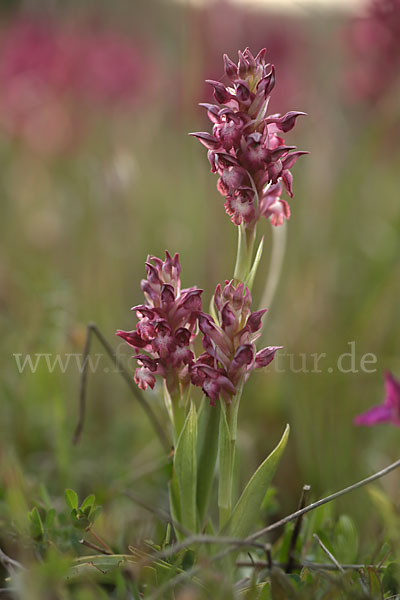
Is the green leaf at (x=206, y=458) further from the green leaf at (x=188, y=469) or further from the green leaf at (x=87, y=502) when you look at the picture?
the green leaf at (x=87, y=502)

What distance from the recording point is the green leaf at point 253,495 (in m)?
0.67

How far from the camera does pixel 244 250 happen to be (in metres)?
0.70

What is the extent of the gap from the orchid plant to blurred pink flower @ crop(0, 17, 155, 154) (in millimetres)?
2406

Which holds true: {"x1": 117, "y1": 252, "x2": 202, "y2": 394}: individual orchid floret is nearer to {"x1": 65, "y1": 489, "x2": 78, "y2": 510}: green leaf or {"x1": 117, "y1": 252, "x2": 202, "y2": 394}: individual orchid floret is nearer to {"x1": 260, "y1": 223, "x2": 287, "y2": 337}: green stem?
{"x1": 65, "y1": 489, "x2": 78, "y2": 510}: green leaf

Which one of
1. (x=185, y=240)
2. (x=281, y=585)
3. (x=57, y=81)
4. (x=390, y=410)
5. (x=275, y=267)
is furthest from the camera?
(x=57, y=81)

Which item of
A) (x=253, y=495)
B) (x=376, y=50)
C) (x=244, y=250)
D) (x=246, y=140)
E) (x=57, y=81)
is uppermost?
(x=57, y=81)

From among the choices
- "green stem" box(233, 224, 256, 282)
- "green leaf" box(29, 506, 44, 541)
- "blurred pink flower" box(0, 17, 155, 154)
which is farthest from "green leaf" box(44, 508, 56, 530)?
"blurred pink flower" box(0, 17, 155, 154)

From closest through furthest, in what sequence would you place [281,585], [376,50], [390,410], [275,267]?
[281,585] → [390,410] → [275,267] → [376,50]

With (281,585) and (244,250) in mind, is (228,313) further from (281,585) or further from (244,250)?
(281,585)

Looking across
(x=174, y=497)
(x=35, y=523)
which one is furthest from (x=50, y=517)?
(x=174, y=497)

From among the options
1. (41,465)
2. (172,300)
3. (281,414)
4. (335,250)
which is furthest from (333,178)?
(172,300)

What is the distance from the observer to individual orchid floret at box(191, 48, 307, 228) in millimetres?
641

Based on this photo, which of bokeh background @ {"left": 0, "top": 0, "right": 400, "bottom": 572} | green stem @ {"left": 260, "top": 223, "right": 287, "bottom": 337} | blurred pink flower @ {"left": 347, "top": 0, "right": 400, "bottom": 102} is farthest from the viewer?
blurred pink flower @ {"left": 347, "top": 0, "right": 400, "bottom": 102}

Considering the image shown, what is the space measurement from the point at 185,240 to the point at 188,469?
163 centimetres
